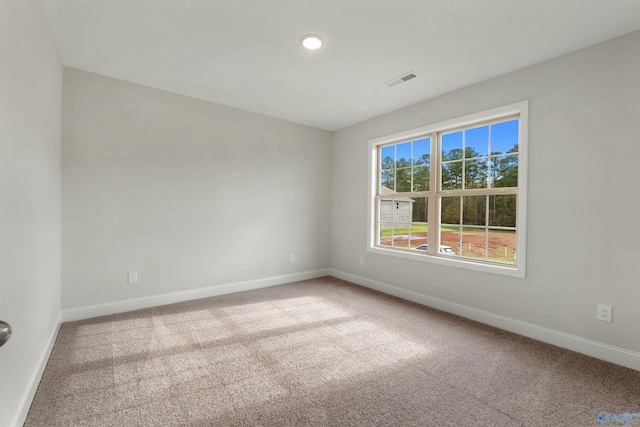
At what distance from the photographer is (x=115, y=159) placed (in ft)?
10.4

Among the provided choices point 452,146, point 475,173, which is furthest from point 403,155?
point 475,173

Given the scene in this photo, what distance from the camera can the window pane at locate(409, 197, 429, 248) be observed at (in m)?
3.77

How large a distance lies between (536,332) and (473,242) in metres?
0.98

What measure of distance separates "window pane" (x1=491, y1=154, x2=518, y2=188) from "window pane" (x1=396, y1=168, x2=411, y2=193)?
109 centimetres

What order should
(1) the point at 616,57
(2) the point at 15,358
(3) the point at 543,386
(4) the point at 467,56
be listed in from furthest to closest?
(4) the point at 467,56 < (1) the point at 616,57 < (3) the point at 543,386 < (2) the point at 15,358

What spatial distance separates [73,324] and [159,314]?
0.73 m

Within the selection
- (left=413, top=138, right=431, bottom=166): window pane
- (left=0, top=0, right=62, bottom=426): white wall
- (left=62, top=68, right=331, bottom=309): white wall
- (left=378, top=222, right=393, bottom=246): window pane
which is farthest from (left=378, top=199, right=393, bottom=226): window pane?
(left=0, top=0, right=62, bottom=426): white wall

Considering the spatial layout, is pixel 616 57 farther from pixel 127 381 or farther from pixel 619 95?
pixel 127 381

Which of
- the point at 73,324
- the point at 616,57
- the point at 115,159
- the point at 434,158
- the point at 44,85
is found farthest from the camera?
the point at 434,158

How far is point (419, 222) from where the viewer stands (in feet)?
12.6

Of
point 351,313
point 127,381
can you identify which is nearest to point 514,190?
point 351,313

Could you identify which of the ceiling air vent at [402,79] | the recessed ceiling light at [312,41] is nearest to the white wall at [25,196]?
the recessed ceiling light at [312,41]

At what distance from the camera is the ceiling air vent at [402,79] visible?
2967mm

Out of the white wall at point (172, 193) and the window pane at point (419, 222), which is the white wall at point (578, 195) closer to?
the window pane at point (419, 222)
